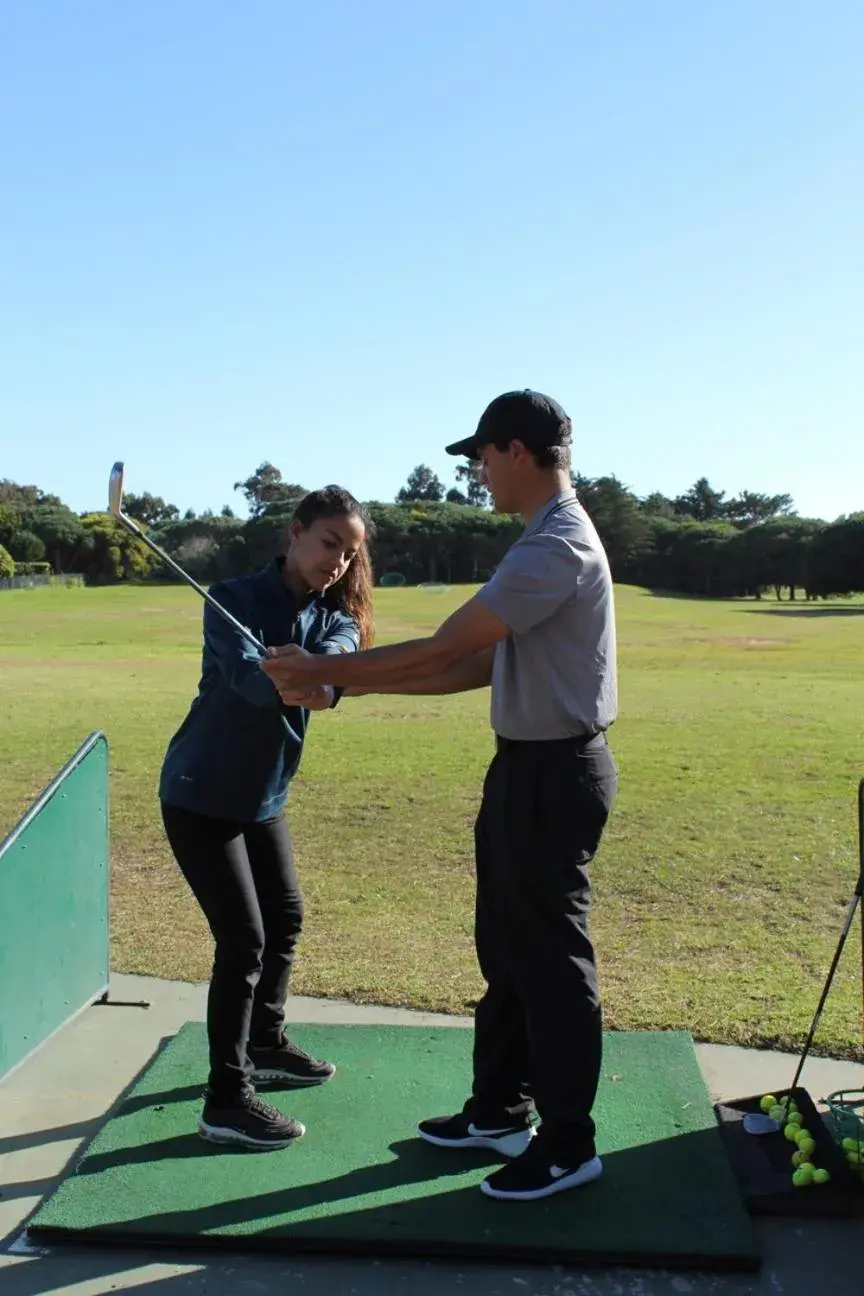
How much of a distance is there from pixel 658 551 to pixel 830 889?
198 feet

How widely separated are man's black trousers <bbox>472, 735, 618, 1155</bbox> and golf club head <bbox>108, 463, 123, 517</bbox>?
1.30 meters

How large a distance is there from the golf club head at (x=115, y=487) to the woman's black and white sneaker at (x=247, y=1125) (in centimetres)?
182

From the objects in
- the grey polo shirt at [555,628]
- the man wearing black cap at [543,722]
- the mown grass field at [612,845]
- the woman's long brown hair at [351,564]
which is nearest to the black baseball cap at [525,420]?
the man wearing black cap at [543,722]

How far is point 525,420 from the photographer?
132 inches

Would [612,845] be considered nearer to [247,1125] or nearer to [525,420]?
[247,1125]

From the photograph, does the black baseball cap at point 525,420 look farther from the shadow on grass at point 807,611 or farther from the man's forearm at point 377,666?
the shadow on grass at point 807,611

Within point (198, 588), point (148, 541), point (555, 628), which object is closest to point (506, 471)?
point (555, 628)

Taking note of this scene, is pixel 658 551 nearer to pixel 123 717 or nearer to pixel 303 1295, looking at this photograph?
pixel 123 717

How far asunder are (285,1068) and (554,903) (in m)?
1.39

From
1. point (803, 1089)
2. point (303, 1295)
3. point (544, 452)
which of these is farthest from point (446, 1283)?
point (544, 452)

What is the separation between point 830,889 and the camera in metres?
7.25

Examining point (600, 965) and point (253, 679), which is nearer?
point (253, 679)

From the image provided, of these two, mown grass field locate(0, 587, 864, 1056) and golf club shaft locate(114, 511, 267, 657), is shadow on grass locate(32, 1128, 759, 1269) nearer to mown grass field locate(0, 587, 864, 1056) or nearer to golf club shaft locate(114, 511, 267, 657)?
mown grass field locate(0, 587, 864, 1056)

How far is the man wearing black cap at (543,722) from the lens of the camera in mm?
3242
